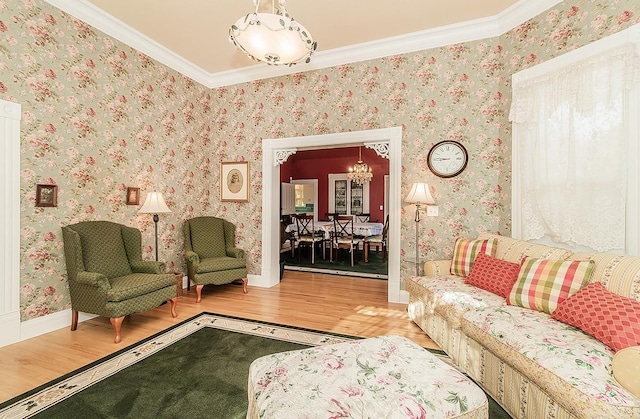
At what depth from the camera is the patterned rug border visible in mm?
1972

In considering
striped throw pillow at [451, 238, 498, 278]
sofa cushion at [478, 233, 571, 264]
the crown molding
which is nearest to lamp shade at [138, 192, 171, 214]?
the crown molding

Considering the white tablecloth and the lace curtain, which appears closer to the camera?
the lace curtain

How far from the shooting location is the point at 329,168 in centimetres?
985

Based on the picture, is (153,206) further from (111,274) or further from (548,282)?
(548,282)

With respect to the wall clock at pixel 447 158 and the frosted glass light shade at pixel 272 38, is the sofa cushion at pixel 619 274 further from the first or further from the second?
the frosted glass light shade at pixel 272 38

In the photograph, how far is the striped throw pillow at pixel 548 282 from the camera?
2.12 metres

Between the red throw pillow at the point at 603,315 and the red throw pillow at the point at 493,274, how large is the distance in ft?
1.76

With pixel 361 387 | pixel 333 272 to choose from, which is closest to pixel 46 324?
pixel 361 387

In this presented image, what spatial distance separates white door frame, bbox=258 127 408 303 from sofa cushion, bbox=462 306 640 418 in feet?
5.95

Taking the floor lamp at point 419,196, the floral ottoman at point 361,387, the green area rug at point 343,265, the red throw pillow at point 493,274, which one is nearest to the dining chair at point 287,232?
the green area rug at point 343,265

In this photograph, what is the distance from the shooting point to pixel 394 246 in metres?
4.07

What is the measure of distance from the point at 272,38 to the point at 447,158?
2.65m

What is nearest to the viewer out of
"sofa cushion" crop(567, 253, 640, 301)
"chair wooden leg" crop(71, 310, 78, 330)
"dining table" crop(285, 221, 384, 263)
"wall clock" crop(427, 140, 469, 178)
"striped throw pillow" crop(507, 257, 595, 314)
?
"sofa cushion" crop(567, 253, 640, 301)

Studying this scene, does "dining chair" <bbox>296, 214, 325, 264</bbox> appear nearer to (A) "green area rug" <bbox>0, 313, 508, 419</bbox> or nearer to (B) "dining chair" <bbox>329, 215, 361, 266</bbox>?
(B) "dining chair" <bbox>329, 215, 361, 266</bbox>
